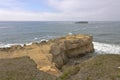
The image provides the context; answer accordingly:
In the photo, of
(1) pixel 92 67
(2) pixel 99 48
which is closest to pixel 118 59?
(1) pixel 92 67

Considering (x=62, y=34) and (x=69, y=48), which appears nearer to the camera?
(x=69, y=48)

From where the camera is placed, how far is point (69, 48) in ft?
102

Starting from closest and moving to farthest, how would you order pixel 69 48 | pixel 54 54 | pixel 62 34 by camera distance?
pixel 54 54 → pixel 69 48 → pixel 62 34

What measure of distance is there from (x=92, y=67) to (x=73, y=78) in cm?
138

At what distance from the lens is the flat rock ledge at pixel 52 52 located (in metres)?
20.4

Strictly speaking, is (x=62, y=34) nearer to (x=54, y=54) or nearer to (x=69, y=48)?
(x=69, y=48)

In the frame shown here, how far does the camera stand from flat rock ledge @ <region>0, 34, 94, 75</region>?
2037 cm

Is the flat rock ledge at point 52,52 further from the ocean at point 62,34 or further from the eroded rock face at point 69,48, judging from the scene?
the ocean at point 62,34

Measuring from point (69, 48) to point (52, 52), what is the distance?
5.80 meters

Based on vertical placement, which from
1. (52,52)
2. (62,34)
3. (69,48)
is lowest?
(62,34)

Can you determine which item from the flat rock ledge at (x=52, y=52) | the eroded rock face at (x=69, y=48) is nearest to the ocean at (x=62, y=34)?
the eroded rock face at (x=69, y=48)

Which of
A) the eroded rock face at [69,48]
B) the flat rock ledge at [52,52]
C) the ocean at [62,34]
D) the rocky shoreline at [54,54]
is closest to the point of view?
the rocky shoreline at [54,54]

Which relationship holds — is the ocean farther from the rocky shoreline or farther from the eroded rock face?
the rocky shoreline

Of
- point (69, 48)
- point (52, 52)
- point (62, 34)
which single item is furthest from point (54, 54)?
point (62, 34)
